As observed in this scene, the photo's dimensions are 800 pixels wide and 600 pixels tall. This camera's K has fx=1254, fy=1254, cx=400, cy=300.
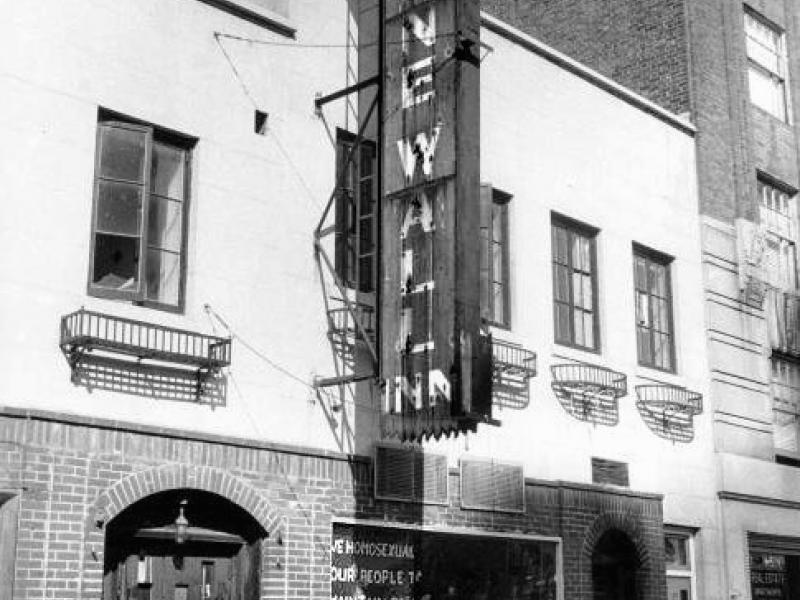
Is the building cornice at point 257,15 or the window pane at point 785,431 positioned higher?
the building cornice at point 257,15

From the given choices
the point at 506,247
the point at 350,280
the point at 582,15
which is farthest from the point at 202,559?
the point at 582,15

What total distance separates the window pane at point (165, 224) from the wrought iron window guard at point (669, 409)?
744 cm

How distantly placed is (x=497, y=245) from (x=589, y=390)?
87.5 inches

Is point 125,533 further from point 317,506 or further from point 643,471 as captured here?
point 643,471

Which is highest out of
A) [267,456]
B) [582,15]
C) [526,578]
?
[582,15]

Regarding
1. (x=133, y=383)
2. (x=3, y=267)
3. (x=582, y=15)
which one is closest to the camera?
(x=3, y=267)

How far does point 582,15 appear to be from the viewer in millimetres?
22250

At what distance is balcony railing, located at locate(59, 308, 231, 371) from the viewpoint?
10539 millimetres

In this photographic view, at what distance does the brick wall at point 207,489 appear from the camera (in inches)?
401

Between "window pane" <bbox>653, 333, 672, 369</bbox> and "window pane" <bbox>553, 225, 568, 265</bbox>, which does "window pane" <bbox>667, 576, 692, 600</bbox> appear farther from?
"window pane" <bbox>553, 225, 568, 265</bbox>

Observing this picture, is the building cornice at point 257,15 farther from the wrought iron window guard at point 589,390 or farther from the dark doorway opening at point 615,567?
the dark doorway opening at point 615,567

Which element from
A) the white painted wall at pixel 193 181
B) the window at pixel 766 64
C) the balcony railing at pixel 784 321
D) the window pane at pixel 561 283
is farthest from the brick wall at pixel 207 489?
the window at pixel 766 64

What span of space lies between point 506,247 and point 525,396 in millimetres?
1849

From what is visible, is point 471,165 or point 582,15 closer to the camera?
point 471,165
